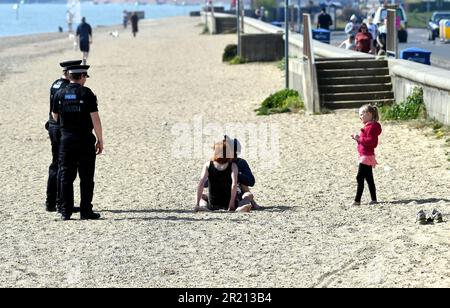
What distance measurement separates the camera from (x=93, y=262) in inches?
384

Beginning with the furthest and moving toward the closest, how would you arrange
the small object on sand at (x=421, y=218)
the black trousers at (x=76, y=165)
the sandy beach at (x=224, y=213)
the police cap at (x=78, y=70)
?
the black trousers at (x=76, y=165)
the police cap at (x=78, y=70)
the small object on sand at (x=421, y=218)
the sandy beach at (x=224, y=213)

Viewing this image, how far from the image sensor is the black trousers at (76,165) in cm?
1177

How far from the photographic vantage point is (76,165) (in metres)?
11.9

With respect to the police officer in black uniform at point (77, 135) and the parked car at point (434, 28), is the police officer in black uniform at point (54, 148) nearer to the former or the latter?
the police officer in black uniform at point (77, 135)

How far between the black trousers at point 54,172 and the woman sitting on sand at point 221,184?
5.20 feet

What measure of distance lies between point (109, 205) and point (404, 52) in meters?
12.4

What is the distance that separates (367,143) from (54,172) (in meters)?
3.43

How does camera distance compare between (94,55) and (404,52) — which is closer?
(404,52)

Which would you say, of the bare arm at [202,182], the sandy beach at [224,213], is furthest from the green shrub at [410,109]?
the bare arm at [202,182]

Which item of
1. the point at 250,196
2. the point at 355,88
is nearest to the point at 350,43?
the point at 355,88

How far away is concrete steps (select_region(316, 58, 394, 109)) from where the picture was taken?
70.0 feet
